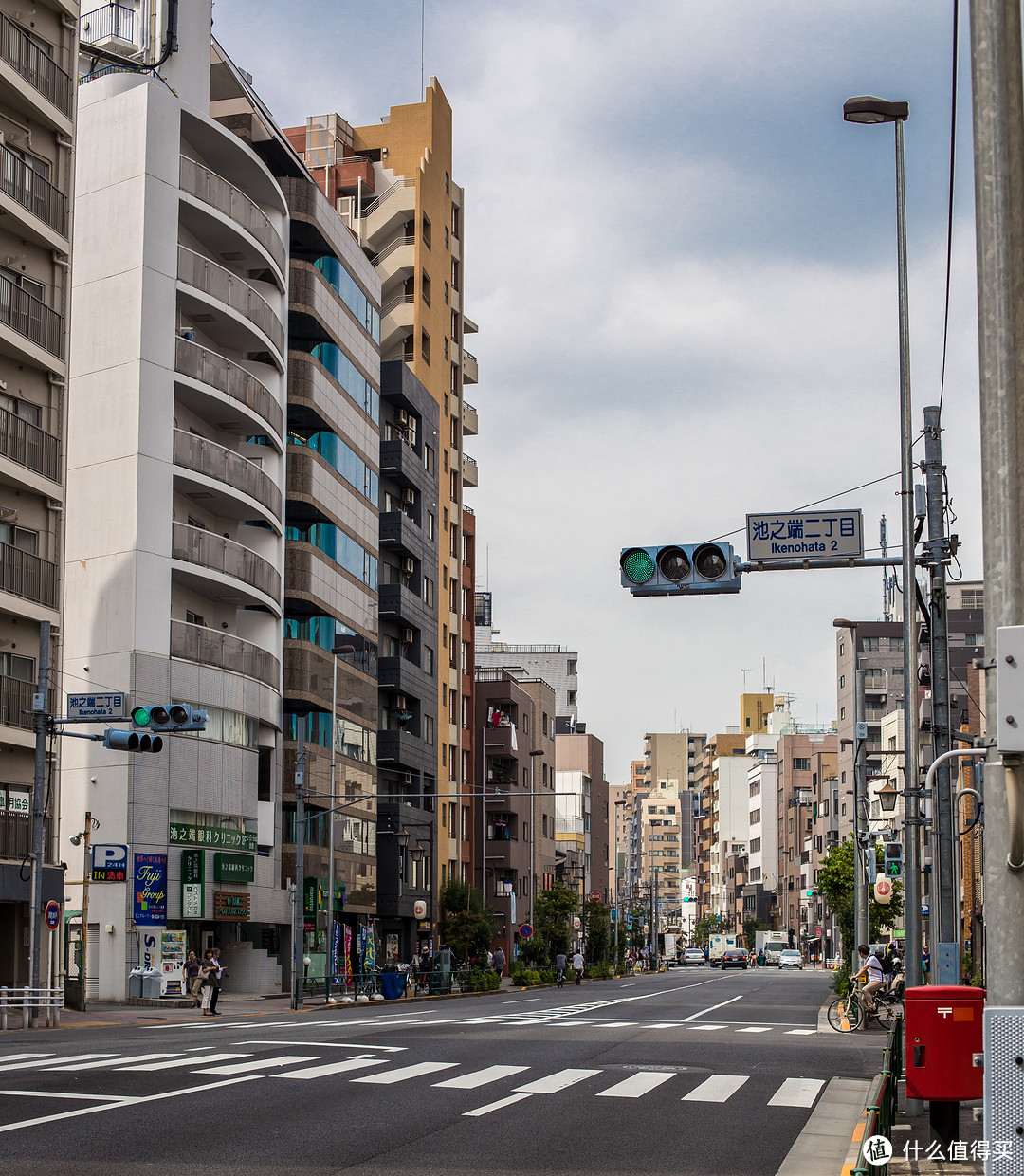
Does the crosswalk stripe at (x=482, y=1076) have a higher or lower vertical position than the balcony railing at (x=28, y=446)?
lower

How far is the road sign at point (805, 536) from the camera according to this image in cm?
1719

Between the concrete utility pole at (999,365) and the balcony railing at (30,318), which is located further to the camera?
the balcony railing at (30,318)

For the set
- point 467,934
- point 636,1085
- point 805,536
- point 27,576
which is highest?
point 27,576

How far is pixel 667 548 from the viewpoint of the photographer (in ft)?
53.3

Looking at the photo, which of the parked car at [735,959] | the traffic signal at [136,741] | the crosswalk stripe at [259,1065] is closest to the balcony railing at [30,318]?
the traffic signal at [136,741]

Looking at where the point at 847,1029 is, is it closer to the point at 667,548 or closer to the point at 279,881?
the point at 667,548

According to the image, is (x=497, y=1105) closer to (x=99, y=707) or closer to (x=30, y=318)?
(x=99, y=707)

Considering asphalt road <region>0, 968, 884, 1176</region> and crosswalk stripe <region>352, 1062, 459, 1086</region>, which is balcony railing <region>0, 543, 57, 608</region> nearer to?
asphalt road <region>0, 968, 884, 1176</region>

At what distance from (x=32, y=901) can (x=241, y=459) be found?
22.5 meters

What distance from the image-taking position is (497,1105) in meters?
16.2

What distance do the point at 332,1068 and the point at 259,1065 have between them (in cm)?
99

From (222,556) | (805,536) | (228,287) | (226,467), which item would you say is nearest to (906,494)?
(805,536)

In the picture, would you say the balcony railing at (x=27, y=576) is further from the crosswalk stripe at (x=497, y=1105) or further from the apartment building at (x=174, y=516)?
the crosswalk stripe at (x=497, y=1105)

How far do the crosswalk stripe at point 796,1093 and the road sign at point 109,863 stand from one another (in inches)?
995
